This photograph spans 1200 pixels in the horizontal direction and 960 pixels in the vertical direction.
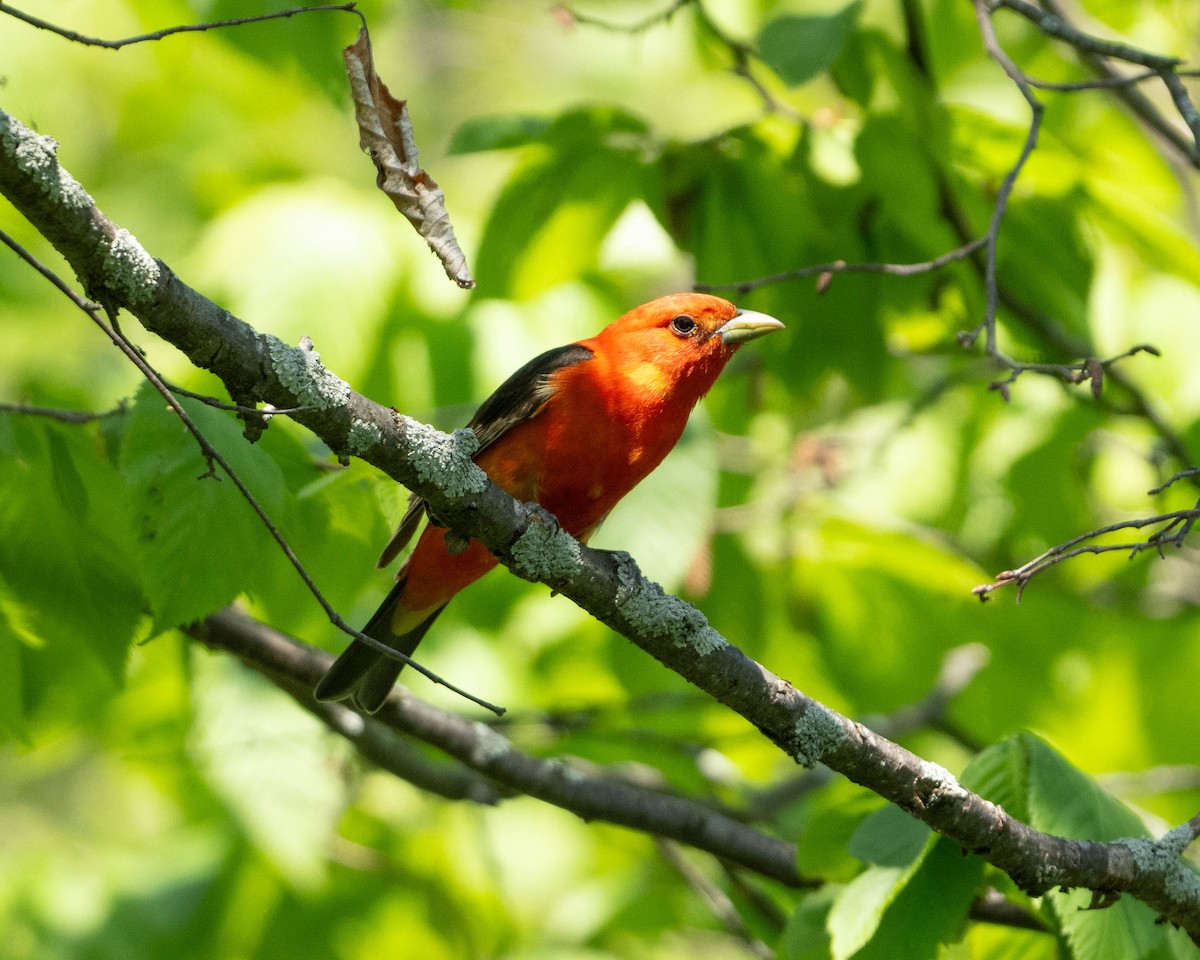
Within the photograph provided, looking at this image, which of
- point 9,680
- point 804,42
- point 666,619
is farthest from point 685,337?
point 9,680

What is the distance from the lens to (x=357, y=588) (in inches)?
160

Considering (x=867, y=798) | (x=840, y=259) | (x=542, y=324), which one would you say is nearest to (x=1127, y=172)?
(x=840, y=259)

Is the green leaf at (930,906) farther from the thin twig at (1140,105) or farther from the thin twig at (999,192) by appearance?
the thin twig at (1140,105)

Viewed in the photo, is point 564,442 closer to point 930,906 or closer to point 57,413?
point 57,413

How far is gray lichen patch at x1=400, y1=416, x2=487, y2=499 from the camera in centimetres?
276

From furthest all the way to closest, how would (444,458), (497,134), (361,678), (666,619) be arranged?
(361,678) < (497,134) < (666,619) < (444,458)

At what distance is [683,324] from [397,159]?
2.49 m

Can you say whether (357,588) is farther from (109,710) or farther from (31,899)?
(31,899)

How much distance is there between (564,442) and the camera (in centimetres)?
427

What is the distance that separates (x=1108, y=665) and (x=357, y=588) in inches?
178

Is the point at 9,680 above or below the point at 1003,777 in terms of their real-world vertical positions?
below

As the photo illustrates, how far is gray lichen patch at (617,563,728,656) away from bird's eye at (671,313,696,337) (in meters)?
1.91

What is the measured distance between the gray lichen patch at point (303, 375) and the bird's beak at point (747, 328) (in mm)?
2508

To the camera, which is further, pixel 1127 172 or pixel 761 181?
pixel 1127 172
